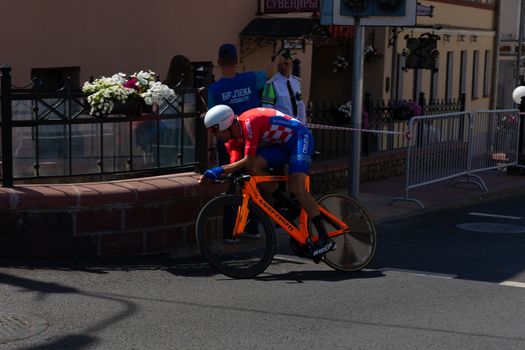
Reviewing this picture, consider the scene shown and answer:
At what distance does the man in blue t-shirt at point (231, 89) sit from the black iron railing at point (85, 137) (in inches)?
7.0

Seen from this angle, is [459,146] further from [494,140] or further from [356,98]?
[356,98]

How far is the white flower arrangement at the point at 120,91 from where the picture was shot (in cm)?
809

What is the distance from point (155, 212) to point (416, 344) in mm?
3075

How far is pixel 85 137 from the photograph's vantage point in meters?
8.25

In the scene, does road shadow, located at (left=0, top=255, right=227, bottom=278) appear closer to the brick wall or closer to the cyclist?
the brick wall

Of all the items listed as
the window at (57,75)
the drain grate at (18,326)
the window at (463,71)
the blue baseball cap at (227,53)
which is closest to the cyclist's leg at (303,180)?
the blue baseball cap at (227,53)

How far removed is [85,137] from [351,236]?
8.25 feet

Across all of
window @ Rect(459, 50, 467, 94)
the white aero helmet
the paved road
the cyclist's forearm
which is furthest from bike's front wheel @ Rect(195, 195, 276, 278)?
window @ Rect(459, 50, 467, 94)

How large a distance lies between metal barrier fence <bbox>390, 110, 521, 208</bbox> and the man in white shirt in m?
2.31

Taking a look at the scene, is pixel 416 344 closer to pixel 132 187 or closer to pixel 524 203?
pixel 132 187

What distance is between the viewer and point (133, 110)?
27.6 feet

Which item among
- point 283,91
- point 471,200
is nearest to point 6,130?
point 283,91

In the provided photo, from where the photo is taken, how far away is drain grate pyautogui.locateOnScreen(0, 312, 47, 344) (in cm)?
564

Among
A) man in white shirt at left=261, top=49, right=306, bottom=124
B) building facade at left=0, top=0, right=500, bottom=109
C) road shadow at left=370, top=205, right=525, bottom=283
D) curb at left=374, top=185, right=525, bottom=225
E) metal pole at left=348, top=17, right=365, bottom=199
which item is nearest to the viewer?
road shadow at left=370, top=205, right=525, bottom=283
